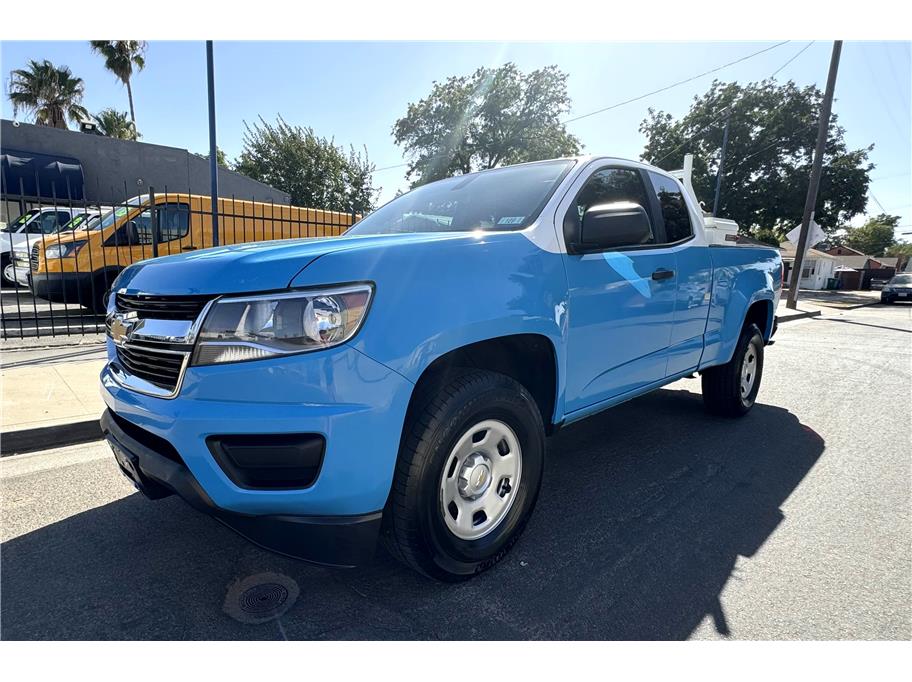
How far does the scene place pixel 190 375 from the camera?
65.0 inches

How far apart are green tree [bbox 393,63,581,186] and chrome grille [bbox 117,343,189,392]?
28598 millimetres

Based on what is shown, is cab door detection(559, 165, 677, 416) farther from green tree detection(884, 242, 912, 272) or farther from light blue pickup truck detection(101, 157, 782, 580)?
green tree detection(884, 242, 912, 272)

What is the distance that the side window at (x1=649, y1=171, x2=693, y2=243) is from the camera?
3.30 meters

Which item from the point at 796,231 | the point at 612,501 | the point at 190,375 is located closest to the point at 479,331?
the point at 190,375

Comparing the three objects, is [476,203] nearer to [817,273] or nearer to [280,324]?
[280,324]

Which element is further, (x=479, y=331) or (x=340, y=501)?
(x=479, y=331)

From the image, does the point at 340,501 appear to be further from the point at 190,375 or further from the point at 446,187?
the point at 446,187

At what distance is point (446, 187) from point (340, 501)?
2.19 metres

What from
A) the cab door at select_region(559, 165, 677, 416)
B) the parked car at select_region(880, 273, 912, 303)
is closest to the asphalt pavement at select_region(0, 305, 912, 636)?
the cab door at select_region(559, 165, 677, 416)

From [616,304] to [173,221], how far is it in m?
9.15


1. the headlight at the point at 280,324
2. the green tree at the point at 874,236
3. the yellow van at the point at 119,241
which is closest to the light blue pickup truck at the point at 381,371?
the headlight at the point at 280,324

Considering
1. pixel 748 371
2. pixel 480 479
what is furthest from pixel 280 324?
pixel 748 371

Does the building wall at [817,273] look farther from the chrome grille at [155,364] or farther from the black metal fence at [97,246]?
the chrome grille at [155,364]

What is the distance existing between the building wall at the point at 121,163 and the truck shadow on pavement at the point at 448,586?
1634 cm
